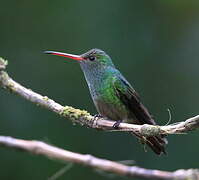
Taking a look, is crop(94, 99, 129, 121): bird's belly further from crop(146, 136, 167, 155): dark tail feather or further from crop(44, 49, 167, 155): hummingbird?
crop(146, 136, 167, 155): dark tail feather

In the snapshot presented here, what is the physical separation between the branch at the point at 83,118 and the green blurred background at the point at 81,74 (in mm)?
2745

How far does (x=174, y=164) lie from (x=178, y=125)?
3.29 metres

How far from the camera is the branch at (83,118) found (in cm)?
311

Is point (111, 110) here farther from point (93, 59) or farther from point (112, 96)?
point (93, 59)

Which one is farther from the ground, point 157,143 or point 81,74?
point 81,74

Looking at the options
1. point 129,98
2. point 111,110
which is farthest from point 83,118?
point 129,98

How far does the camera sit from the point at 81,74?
7227mm

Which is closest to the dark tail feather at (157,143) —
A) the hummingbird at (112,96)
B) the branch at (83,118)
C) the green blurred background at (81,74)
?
the hummingbird at (112,96)

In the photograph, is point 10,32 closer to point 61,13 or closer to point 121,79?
point 61,13

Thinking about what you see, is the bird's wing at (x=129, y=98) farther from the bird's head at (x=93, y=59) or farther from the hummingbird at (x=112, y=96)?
the bird's head at (x=93, y=59)

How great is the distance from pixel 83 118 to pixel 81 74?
11.3ft

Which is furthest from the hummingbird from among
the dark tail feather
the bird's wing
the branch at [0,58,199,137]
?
the branch at [0,58,199,137]

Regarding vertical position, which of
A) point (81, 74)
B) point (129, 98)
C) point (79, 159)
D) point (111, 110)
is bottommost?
point (79, 159)

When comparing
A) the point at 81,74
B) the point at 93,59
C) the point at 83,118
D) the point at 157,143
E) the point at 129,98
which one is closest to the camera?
the point at 83,118
